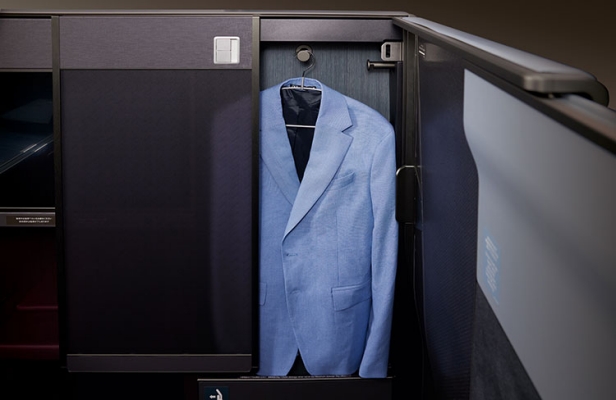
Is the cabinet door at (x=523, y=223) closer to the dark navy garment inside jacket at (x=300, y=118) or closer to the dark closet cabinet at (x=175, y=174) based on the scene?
the dark closet cabinet at (x=175, y=174)

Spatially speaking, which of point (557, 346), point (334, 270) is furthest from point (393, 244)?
point (557, 346)

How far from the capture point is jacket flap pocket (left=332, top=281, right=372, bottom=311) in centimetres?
235

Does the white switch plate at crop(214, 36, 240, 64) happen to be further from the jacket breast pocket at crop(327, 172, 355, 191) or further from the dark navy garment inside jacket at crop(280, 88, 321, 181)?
the jacket breast pocket at crop(327, 172, 355, 191)

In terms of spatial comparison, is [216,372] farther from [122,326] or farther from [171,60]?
[171,60]

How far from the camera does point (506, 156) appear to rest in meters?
0.92

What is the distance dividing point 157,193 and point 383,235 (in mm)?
697

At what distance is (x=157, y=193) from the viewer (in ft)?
7.66

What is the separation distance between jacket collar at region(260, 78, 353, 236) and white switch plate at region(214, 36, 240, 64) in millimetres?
149

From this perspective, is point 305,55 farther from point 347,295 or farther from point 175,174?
point 347,295

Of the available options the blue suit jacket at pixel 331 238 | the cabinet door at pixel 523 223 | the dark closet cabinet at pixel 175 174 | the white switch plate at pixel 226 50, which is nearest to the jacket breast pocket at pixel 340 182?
the blue suit jacket at pixel 331 238

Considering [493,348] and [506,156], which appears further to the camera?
[493,348]

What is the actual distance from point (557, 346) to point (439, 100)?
900mm

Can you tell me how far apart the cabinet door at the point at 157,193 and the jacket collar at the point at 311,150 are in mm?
75

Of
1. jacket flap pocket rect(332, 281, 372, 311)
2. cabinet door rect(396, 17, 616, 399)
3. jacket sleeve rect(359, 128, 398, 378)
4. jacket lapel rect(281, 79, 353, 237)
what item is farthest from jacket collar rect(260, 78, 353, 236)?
cabinet door rect(396, 17, 616, 399)
